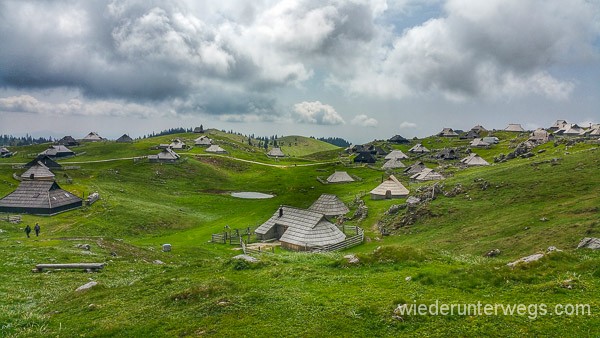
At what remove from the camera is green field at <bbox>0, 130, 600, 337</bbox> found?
16750mm

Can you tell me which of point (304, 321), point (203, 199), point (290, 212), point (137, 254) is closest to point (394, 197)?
point (290, 212)

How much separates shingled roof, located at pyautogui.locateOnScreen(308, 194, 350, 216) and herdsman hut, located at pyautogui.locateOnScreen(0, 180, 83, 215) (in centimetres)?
4296

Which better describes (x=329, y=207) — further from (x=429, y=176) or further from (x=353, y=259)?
(x=353, y=259)

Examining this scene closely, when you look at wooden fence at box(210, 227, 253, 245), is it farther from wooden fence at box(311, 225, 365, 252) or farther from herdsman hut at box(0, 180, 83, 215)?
herdsman hut at box(0, 180, 83, 215)

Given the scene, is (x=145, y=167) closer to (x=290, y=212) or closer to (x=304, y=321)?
(x=290, y=212)

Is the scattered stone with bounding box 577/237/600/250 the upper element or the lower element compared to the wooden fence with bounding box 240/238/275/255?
upper

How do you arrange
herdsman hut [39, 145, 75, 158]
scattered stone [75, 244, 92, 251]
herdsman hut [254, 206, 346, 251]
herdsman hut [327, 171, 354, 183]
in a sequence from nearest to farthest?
scattered stone [75, 244, 92, 251]
herdsman hut [254, 206, 346, 251]
herdsman hut [327, 171, 354, 183]
herdsman hut [39, 145, 75, 158]

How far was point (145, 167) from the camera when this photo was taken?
395 ft

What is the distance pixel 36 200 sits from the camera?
67.4m

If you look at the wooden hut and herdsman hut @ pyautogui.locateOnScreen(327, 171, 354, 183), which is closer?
herdsman hut @ pyautogui.locateOnScreen(327, 171, 354, 183)

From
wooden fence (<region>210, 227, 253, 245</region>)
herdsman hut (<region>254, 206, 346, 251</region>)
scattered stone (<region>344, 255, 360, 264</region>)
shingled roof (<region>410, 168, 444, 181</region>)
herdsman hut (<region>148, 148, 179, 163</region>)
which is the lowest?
wooden fence (<region>210, 227, 253, 245</region>)

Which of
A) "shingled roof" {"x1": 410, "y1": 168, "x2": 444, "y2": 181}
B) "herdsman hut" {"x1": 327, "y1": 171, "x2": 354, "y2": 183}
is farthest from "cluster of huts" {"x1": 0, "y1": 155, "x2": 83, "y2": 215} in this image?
"shingled roof" {"x1": 410, "y1": 168, "x2": 444, "y2": 181}

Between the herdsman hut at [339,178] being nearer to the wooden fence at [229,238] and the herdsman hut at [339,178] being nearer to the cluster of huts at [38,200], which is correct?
the wooden fence at [229,238]

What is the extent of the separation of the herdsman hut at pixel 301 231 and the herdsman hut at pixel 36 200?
36380mm
